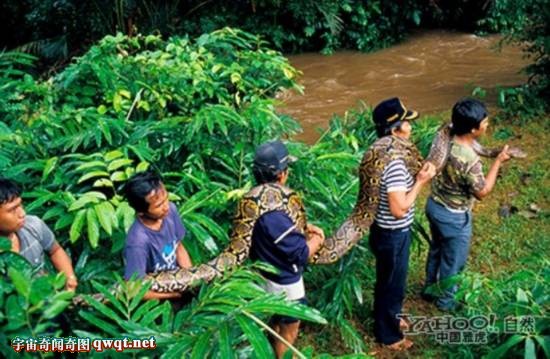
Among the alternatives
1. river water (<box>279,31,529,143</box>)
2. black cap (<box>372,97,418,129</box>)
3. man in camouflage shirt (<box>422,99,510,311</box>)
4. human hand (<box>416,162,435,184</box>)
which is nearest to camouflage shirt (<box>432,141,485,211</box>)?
man in camouflage shirt (<box>422,99,510,311</box>)

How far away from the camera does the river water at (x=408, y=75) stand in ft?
34.0

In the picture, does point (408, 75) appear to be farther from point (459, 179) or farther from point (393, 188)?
point (393, 188)

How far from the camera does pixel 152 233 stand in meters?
3.33

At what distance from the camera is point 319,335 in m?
4.54

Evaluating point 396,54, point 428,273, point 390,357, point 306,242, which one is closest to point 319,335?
point 390,357

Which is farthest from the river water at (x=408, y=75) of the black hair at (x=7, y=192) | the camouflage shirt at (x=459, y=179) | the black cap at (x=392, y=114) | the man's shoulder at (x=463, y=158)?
the black hair at (x=7, y=192)

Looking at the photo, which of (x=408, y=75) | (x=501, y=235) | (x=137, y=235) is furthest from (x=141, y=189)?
(x=408, y=75)

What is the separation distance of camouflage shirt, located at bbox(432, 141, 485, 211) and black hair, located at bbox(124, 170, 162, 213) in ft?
6.86

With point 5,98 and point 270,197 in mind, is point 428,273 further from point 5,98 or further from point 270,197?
point 5,98

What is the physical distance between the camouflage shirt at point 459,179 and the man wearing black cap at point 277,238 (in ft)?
4.21

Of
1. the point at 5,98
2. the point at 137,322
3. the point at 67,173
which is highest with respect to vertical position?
the point at 5,98

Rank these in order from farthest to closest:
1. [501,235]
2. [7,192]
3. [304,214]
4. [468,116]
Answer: [501,235] → [468,116] → [304,214] → [7,192]

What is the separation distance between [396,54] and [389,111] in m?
9.68

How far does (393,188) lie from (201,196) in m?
1.19
